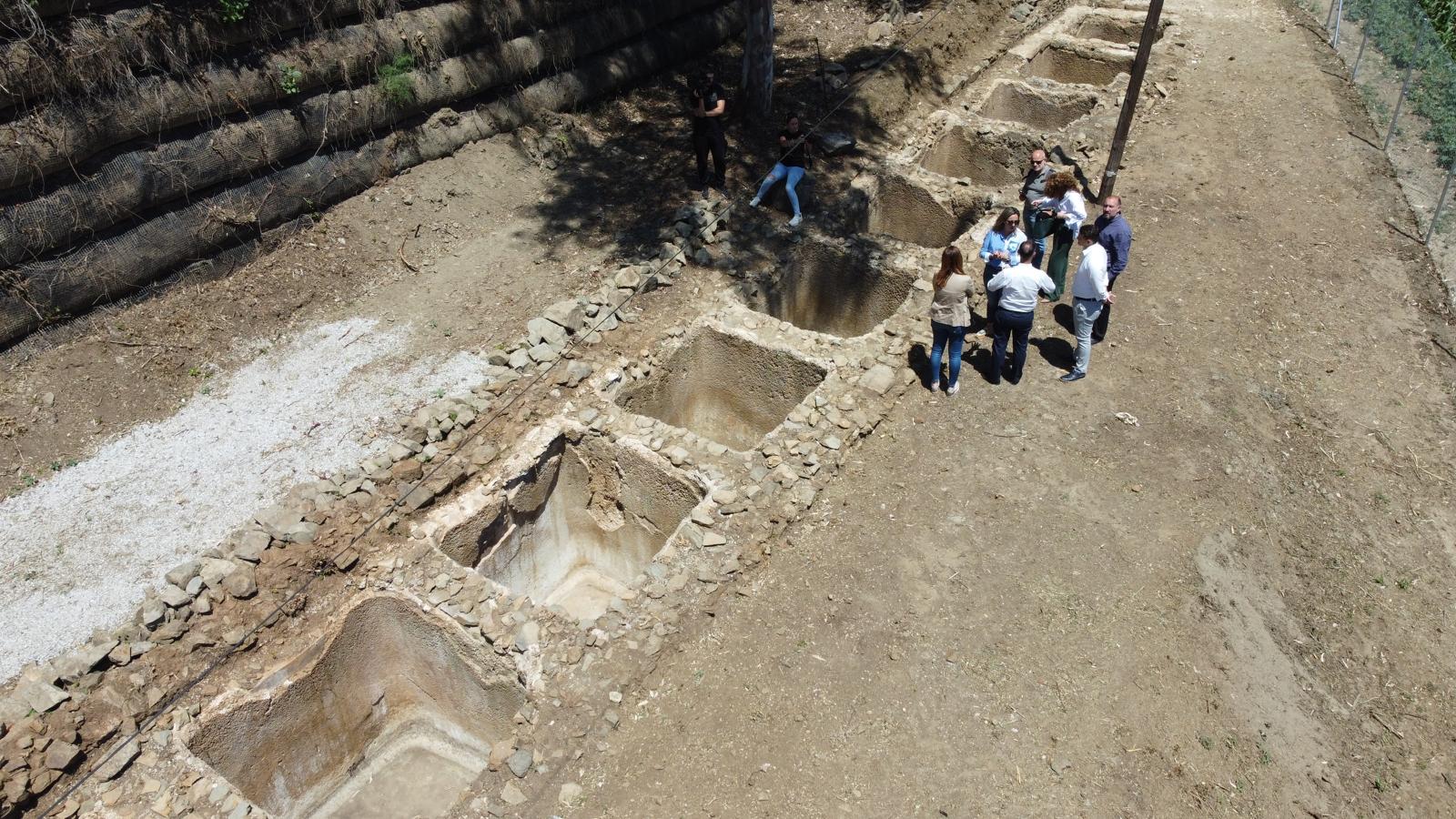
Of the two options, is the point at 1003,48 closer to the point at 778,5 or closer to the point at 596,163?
the point at 778,5

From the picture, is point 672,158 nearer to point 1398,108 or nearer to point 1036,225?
point 1036,225

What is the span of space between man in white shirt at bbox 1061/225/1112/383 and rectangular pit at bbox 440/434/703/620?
169 inches

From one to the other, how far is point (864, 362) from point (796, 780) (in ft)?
15.2

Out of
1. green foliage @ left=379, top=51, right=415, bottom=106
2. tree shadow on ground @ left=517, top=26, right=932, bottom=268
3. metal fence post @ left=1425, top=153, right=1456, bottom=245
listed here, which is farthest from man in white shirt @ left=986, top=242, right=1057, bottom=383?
green foliage @ left=379, top=51, right=415, bottom=106

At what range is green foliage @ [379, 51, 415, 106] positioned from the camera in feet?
38.0

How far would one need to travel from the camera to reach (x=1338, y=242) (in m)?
11.1

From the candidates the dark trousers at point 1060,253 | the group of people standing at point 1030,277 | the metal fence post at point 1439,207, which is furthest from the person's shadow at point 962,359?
the metal fence post at point 1439,207

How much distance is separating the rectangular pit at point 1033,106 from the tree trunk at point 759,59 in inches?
149

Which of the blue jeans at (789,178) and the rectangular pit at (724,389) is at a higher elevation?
the blue jeans at (789,178)

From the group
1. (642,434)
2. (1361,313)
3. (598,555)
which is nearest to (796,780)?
(642,434)

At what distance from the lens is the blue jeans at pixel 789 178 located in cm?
1155

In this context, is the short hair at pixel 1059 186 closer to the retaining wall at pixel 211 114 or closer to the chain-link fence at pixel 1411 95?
the chain-link fence at pixel 1411 95

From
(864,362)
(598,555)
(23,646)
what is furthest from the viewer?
(598,555)

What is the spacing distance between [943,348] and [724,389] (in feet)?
9.16
